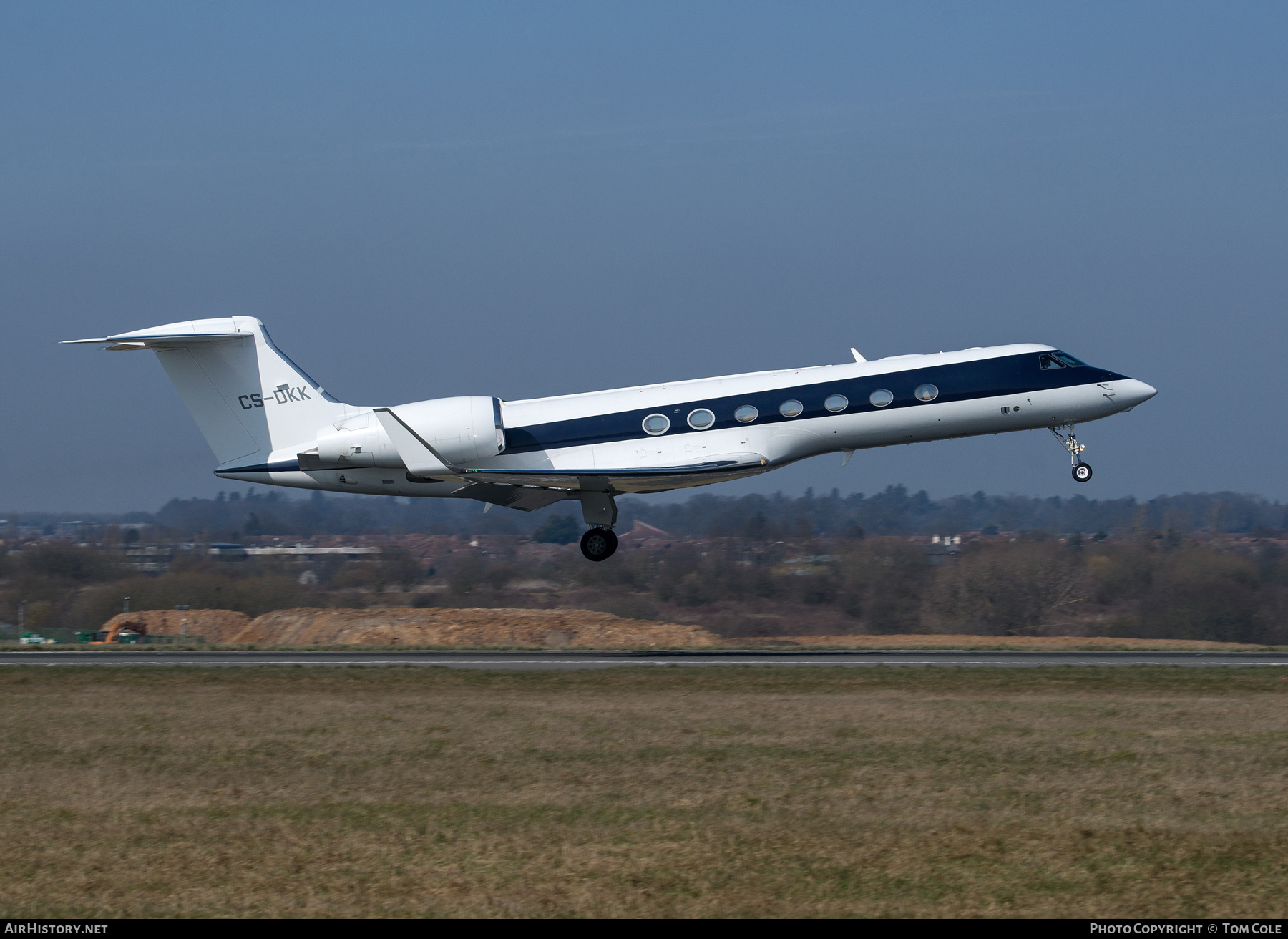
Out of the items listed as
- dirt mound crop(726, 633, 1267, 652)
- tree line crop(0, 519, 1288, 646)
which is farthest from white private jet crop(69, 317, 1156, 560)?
tree line crop(0, 519, 1288, 646)

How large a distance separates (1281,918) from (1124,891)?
1.07 metres

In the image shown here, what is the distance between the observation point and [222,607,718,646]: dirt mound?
41.6m

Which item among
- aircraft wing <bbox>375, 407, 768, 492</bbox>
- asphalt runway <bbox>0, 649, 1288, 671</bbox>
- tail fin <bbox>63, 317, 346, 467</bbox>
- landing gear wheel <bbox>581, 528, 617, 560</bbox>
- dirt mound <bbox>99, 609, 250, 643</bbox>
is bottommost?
asphalt runway <bbox>0, 649, 1288, 671</bbox>

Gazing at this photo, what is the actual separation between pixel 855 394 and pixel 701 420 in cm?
331

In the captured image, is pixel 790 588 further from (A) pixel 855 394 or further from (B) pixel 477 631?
(A) pixel 855 394

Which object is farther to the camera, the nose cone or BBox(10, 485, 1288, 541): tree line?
BBox(10, 485, 1288, 541): tree line

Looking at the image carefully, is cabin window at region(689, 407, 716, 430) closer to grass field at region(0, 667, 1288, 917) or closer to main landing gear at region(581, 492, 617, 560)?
main landing gear at region(581, 492, 617, 560)

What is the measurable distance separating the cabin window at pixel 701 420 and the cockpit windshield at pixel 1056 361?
718cm

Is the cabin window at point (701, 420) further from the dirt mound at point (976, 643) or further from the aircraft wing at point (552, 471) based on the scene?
the dirt mound at point (976, 643)

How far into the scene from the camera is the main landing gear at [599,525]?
2795 cm

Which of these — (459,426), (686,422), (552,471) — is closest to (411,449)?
(459,426)

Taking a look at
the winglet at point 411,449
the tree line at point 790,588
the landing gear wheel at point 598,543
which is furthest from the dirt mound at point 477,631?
the winglet at point 411,449

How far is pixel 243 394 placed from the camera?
2792cm

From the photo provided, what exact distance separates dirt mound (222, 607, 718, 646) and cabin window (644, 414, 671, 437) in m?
14.3
